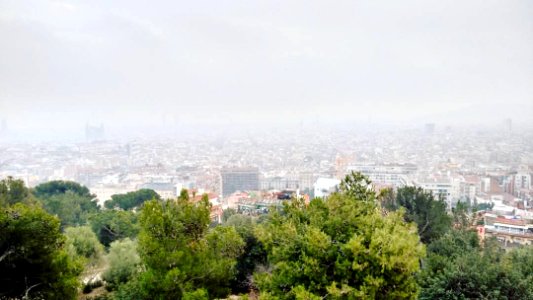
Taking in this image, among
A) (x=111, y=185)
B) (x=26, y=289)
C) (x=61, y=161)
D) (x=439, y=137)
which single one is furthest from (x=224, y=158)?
(x=26, y=289)

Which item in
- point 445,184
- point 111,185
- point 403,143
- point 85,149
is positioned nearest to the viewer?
point 445,184

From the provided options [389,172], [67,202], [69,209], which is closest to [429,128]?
[389,172]

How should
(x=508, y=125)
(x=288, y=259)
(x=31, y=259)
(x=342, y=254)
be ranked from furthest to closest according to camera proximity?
(x=508, y=125), (x=31, y=259), (x=288, y=259), (x=342, y=254)

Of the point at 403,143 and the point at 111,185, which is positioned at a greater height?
the point at 403,143

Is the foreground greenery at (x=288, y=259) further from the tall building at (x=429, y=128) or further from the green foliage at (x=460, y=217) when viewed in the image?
the tall building at (x=429, y=128)

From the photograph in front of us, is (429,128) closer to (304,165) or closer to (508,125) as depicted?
(508,125)

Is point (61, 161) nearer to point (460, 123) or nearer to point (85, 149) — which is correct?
point (85, 149)

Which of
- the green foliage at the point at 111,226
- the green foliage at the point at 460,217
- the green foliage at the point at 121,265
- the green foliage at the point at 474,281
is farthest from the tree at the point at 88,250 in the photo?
the green foliage at the point at 460,217
